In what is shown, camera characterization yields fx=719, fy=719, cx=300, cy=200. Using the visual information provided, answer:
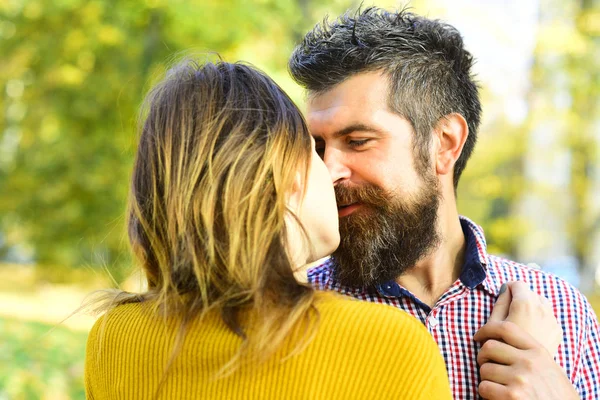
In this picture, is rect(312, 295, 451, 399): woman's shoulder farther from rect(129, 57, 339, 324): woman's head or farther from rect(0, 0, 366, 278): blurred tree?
rect(0, 0, 366, 278): blurred tree

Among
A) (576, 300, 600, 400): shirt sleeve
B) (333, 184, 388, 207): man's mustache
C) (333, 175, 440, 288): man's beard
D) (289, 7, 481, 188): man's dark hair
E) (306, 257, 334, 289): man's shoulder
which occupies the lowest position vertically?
(576, 300, 600, 400): shirt sleeve

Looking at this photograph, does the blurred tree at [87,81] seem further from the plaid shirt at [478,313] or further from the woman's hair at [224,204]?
the woman's hair at [224,204]

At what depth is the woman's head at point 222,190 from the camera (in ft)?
4.64

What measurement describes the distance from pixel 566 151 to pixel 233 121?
25.1 feet

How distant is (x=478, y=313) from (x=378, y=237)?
37cm

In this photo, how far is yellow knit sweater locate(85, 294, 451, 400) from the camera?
4.31 feet

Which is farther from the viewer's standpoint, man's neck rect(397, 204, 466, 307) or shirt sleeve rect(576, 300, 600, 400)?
man's neck rect(397, 204, 466, 307)

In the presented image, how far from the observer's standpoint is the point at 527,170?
8711 mm

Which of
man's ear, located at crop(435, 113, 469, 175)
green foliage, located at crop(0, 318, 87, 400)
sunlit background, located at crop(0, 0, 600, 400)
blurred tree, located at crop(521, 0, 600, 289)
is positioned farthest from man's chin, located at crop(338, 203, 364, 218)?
blurred tree, located at crop(521, 0, 600, 289)

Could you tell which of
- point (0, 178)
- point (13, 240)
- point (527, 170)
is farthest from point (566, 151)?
point (13, 240)

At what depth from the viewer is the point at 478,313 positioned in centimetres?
205

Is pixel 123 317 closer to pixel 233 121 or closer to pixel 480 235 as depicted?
pixel 233 121

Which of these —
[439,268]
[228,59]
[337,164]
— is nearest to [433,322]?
[439,268]

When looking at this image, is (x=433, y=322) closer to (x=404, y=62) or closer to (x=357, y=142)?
(x=357, y=142)
